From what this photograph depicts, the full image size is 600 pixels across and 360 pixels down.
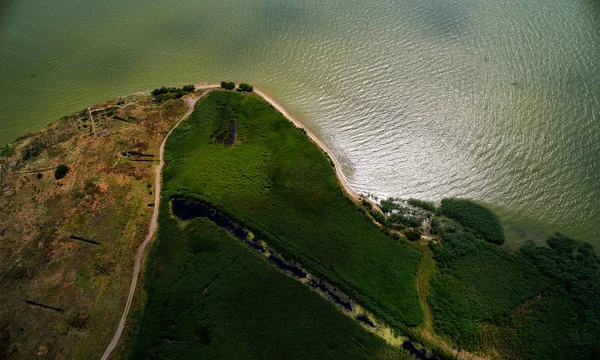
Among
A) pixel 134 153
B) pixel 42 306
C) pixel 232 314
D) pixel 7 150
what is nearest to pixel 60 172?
pixel 134 153

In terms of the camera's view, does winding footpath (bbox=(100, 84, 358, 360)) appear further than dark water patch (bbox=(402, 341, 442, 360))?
Yes

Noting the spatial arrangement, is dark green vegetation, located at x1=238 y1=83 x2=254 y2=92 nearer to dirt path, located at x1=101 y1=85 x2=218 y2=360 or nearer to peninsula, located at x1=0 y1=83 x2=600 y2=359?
dirt path, located at x1=101 y1=85 x2=218 y2=360

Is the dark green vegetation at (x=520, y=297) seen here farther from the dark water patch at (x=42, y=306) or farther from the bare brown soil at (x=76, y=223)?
the dark water patch at (x=42, y=306)

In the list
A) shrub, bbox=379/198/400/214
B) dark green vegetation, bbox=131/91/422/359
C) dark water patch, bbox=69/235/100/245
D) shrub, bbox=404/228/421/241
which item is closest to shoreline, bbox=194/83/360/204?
dark green vegetation, bbox=131/91/422/359

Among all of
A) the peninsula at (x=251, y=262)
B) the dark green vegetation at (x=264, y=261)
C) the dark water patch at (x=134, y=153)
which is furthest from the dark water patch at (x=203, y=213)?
the dark water patch at (x=134, y=153)

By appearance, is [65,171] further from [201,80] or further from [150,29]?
[150,29]

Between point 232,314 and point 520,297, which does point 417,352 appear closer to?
point 520,297

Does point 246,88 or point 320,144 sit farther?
point 246,88
